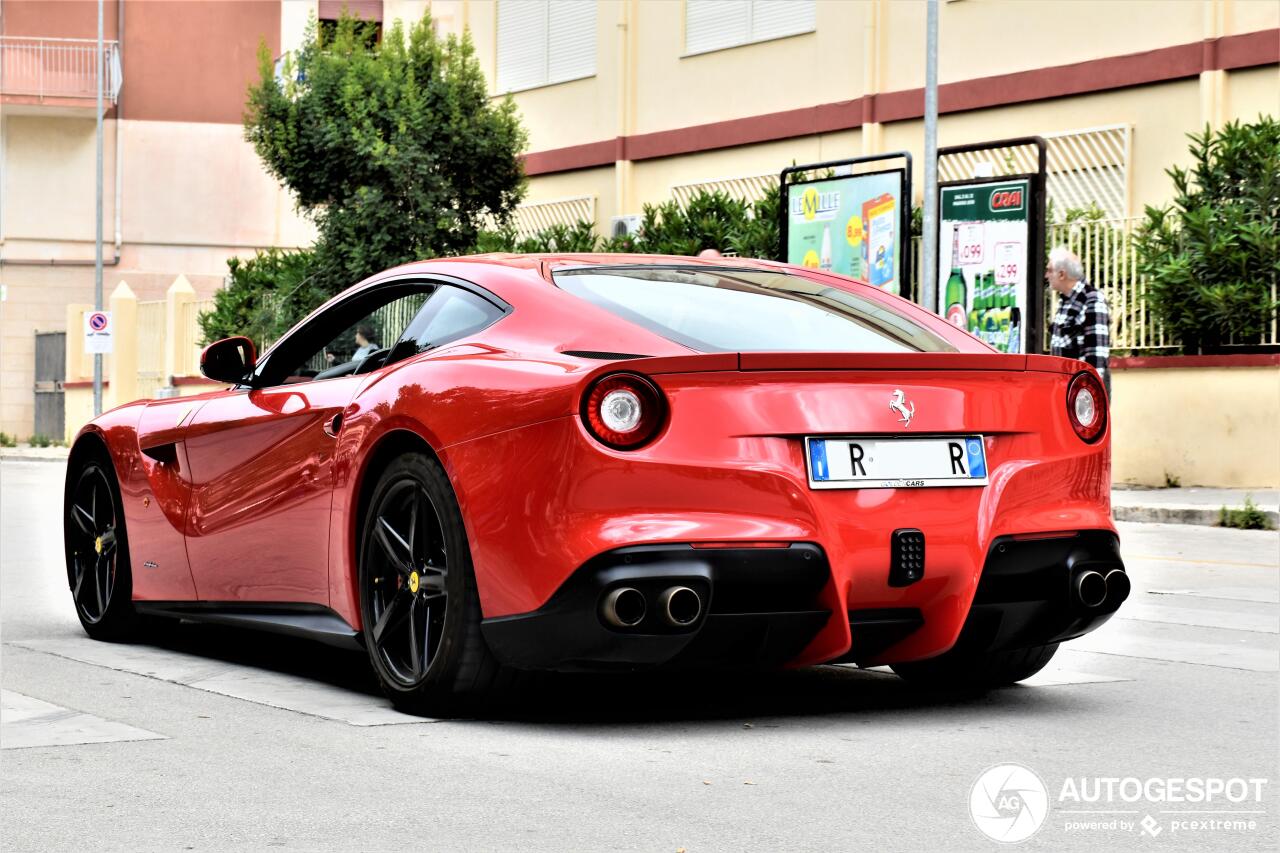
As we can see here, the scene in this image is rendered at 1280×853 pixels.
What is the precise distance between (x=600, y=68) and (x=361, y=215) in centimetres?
453

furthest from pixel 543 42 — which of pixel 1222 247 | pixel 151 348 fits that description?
pixel 1222 247

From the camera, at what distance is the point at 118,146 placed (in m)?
45.2

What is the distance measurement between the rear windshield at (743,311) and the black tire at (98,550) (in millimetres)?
2503

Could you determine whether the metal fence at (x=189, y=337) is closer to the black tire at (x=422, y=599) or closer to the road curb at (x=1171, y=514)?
the road curb at (x=1171, y=514)

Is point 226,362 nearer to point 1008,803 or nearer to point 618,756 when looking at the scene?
point 618,756

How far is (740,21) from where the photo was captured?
27.0m

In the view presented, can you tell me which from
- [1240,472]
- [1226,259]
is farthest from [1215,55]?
[1240,472]

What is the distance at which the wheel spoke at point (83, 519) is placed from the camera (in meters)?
7.89

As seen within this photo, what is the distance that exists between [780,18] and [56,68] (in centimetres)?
2349

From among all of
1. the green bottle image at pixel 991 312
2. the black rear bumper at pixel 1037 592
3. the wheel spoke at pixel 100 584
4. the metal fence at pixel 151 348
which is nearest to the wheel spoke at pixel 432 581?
the black rear bumper at pixel 1037 592

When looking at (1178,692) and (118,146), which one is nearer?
(1178,692)

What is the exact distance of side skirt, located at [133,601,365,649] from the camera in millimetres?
6105

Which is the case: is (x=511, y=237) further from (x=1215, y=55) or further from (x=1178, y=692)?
(x=1178, y=692)

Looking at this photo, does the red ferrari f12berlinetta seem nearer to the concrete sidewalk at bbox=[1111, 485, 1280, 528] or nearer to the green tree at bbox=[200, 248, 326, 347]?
the concrete sidewalk at bbox=[1111, 485, 1280, 528]
